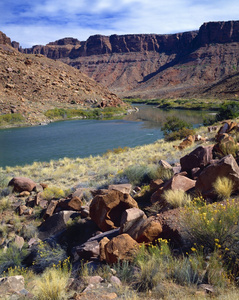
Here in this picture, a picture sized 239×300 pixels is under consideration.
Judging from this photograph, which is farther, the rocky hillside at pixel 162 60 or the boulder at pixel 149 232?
the rocky hillside at pixel 162 60

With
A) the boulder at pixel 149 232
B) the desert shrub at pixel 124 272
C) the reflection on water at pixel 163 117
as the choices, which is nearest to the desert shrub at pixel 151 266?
the desert shrub at pixel 124 272

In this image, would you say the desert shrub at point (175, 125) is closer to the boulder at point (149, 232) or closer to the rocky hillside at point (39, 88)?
the boulder at point (149, 232)

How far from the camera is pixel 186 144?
47.2ft

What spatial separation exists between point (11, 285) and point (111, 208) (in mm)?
2477

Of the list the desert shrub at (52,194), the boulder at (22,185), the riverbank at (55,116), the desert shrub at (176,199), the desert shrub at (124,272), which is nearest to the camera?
the desert shrub at (124,272)

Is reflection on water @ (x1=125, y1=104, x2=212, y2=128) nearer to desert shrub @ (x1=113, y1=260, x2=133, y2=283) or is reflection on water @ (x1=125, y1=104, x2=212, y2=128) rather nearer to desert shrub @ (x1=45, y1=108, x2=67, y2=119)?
desert shrub @ (x1=45, y1=108, x2=67, y2=119)

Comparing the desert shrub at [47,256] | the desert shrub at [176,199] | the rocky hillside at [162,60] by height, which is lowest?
the desert shrub at [47,256]

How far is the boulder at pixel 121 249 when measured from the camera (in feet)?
12.5

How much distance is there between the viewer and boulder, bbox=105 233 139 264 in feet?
12.5

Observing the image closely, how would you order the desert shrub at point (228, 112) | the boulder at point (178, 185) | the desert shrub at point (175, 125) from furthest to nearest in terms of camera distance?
the desert shrub at point (228, 112)
the desert shrub at point (175, 125)
the boulder at point (178, 185)

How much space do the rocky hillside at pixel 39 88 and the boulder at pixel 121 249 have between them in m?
39.3

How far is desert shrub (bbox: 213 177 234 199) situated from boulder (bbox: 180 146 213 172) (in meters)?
2.01

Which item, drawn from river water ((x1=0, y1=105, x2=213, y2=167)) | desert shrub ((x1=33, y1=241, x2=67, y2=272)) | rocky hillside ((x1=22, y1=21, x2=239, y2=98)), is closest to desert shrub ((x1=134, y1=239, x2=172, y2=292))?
desert shrub ((x1=33, y1=241, x2=67, y2=272))

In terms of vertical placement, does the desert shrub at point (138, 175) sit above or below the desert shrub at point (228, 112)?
below
